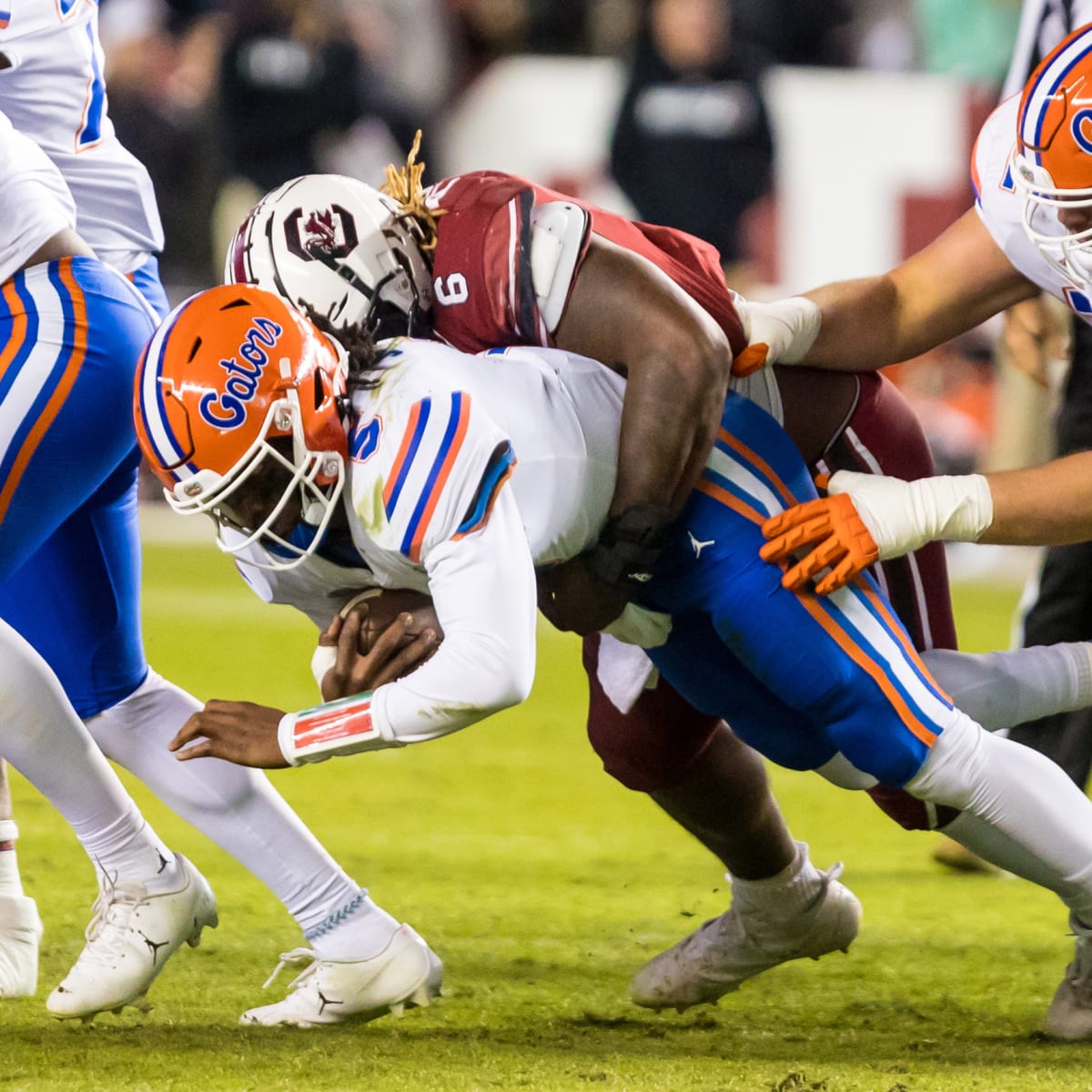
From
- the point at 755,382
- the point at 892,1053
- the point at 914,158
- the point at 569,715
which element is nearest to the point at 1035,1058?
the point at 892,1053

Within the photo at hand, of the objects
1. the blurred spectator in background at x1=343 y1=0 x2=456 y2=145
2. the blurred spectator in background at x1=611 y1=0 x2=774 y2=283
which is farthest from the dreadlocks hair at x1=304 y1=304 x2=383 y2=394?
the blurred spectator in background at x1=343 y1=0 x2=456 y2=145

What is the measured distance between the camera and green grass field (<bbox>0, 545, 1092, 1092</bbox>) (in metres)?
2.39

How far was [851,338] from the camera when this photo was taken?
9.21ft

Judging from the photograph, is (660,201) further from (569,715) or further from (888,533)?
(888,533)

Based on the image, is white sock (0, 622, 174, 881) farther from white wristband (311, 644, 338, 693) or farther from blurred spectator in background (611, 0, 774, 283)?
blurred spectator in background (611, 0, 774, 283)

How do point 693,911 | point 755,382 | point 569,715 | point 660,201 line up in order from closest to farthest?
point 755,382, point 693,911, point 569,715, point 660,201

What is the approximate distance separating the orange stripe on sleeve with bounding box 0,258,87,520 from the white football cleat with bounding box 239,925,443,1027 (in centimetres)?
73

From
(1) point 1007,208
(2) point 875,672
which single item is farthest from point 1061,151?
(2) point 875,672

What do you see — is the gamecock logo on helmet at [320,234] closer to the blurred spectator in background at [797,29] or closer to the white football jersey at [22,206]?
the white football jersey at [22,206]

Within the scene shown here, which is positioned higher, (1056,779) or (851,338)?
(851,338)

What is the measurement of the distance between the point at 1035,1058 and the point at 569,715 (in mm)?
3137

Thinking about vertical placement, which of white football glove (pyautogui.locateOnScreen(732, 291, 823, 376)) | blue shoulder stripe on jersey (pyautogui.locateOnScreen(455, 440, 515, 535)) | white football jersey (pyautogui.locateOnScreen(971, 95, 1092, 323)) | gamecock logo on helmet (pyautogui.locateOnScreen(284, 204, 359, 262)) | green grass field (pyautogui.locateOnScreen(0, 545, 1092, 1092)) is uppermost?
white football jersey (pyautogui.locateOnScreen(971, 95, 1092, 323))

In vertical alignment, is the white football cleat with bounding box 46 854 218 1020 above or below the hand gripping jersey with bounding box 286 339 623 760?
below

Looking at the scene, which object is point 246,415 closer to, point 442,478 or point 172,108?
point 442,478
